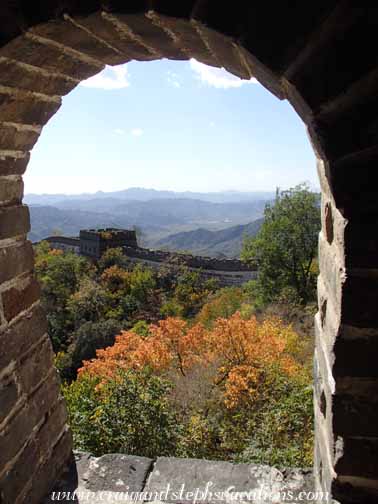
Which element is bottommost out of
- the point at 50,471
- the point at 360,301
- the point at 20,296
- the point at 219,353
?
the point at 219,353

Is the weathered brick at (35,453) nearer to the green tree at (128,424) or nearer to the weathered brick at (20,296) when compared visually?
the weathered brick at (20,296)

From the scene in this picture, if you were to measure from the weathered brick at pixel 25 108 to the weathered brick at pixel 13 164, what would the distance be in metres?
0.16

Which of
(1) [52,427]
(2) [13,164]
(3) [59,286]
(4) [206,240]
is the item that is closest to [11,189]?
(2) [13,164]

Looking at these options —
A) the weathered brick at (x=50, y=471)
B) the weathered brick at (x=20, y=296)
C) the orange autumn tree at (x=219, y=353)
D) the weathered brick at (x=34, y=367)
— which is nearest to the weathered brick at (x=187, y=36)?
the weathered brick at (x=20, y=296)

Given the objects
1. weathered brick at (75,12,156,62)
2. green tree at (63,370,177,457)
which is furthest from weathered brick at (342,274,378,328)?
green tree at (63,370,177,457)

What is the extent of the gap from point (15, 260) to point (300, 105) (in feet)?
4.51

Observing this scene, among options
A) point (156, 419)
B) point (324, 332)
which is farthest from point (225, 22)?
point (156, 419)

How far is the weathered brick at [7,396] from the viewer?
5.46 ft

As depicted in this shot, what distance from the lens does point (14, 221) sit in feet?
5.95

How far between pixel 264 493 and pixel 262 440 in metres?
5.09

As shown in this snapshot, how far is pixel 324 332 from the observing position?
136 centimetres

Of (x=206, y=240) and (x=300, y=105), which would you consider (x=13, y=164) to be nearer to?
(x=300, y=105)

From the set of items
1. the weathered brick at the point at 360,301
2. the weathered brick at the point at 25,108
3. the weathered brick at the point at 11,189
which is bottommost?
the weathered brick at the point at 360,301

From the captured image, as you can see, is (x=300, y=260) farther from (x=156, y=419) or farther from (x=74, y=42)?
(x=74, y=42)
